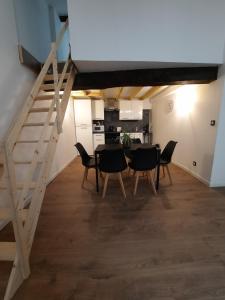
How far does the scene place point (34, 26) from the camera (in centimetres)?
314

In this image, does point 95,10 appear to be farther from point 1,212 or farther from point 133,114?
point 133,114

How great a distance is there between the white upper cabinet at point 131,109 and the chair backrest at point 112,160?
162 inches

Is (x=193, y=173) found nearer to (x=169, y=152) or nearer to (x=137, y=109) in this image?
(x=169, y=152)

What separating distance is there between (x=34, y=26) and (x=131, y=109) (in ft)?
13.7

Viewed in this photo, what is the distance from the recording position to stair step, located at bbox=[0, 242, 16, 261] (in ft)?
4.36

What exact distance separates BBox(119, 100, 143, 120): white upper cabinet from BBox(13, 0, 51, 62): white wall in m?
3.40

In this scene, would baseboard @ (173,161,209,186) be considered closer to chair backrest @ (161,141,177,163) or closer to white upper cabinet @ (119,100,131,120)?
chair backrest @ (161,141,177,163)

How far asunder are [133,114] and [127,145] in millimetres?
3460

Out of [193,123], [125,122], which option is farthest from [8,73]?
[125,122]

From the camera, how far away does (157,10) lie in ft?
7.78

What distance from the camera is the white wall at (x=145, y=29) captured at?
7.55 ft

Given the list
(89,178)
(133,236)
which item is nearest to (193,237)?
(133,236)

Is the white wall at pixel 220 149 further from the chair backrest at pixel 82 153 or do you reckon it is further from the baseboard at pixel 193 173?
the chair backrest at pixel 82 153

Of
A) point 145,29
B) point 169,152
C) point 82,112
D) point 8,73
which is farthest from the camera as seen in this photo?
point 82,112
